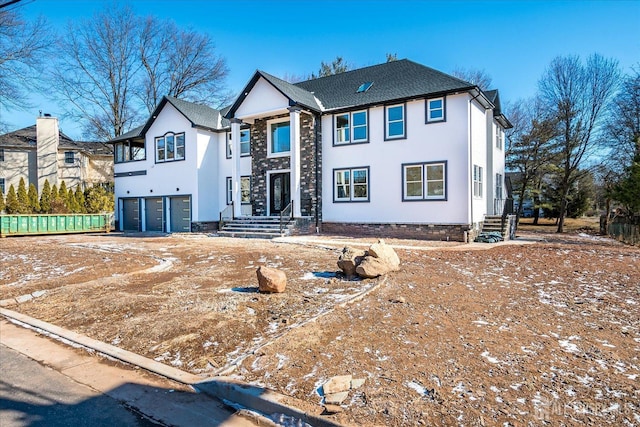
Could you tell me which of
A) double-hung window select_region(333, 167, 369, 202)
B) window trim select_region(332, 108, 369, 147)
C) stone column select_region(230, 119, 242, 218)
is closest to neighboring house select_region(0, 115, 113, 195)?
stone column select_region(230, 119, 242, 218)

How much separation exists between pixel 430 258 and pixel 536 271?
2702mm

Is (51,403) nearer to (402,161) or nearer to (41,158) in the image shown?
(402,161)

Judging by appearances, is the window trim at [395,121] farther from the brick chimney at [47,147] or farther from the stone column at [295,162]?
the brick chimney at [47,147]

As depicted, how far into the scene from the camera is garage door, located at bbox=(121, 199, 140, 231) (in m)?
24.6

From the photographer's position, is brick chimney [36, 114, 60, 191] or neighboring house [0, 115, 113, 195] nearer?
neighboring house [0, 115, 113, 195]

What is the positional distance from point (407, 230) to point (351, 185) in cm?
347

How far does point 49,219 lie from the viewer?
69.2 feet

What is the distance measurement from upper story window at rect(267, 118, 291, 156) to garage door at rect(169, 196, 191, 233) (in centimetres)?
583

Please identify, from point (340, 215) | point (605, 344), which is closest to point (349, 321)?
point (605, 344)

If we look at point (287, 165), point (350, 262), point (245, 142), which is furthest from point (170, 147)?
point (350, 262)

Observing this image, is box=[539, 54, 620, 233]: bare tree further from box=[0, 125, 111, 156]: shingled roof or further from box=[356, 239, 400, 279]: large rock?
box=[0, 125, 111, 156]: shingled roof

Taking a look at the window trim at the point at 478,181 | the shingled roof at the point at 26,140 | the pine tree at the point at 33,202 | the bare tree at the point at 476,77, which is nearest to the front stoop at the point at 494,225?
the window trim at the point at 478,181

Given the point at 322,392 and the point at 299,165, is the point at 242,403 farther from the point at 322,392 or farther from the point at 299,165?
the point at 299,165

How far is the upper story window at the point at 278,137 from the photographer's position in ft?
65.4
